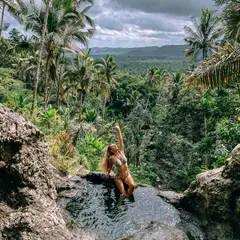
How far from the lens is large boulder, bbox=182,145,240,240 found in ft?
16.6

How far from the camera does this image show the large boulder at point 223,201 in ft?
16.6

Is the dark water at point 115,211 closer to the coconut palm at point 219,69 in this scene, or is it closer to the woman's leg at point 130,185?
the woman's leg at point 130,185

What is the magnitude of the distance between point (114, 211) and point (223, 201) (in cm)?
217

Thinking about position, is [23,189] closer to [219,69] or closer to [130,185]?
[130,185]

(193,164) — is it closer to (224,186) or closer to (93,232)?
(224,186)

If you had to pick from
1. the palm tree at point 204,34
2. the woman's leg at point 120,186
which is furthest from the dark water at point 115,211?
the palm tree at point 204,34

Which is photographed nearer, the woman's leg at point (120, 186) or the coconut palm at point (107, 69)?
the woman's leg at point (120, 186)

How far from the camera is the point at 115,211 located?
19.0 feet

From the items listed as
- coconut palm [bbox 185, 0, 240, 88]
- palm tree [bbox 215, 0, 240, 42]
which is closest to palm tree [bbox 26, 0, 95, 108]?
palm tree [bbox 215, 0, 240, 42]

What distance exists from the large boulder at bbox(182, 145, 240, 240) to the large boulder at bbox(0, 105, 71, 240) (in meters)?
2.88

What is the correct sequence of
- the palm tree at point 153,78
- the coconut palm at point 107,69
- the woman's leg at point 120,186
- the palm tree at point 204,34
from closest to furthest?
the woman's leg at point 120,186 < the palm tree at point 204,34 < the coconut palm at point 107,69 < the palm tree at point 153,78

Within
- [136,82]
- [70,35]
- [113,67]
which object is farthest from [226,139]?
[136,82]

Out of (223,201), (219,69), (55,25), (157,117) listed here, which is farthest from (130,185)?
(55,25)

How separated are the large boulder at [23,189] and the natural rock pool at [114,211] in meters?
1.13
